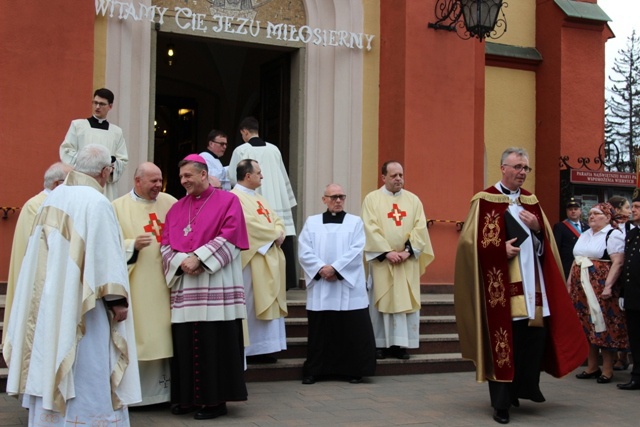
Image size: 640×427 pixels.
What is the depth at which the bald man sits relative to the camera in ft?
22.8

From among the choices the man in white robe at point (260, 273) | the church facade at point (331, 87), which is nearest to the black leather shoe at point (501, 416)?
the man in white robe at point (260, 273)

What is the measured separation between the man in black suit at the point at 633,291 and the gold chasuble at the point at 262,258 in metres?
3.43

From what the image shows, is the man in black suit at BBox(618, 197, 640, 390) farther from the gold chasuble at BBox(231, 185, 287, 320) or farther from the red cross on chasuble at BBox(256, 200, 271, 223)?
the red cross on chasuble at BBox(256, 200, 271, 223)

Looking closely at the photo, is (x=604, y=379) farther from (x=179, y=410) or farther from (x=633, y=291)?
(x=179, y=410)

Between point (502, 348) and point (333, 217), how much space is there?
8.01ft

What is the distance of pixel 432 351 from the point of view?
9.72 metres

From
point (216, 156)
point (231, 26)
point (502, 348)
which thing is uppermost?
point (231, 26)

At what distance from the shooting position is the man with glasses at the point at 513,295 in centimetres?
717

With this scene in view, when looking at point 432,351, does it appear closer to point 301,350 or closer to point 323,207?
point 301,350

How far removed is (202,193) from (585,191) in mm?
8465

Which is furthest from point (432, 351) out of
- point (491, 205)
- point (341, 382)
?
point (491, 205)

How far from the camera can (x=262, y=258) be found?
27.8ft

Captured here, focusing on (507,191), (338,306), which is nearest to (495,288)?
(507,191)

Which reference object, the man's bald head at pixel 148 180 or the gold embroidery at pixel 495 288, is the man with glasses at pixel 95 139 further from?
the gold embroidery at pixel 495 288
